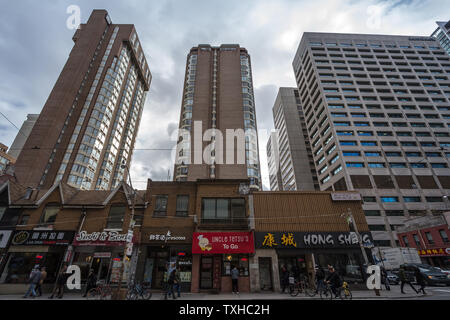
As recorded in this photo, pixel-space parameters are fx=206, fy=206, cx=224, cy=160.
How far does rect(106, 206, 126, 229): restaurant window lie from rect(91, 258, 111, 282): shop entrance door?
9.82 ft

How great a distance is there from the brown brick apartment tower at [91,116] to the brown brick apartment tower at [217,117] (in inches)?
1112

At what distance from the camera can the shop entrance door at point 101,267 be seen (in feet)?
62.4

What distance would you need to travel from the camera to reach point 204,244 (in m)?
18.6

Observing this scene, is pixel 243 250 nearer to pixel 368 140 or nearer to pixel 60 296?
pixel 60 296

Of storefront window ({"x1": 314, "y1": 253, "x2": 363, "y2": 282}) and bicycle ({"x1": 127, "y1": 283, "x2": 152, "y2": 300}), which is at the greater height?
storefront window ({"x1": 314, "y1": 253, "x2": 363, "y2": 282})

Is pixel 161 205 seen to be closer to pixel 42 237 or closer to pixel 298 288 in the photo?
pixel 42 237

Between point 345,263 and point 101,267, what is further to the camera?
point 101,267

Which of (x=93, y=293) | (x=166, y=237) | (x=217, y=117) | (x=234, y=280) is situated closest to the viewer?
(x=93, y=293)

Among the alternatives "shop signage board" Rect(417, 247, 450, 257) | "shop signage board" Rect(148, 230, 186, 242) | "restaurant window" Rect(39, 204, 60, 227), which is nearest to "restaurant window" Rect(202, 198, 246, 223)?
"shop signage board" Rect(148, 230, 186, 242)

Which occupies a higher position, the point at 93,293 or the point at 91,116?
the point at 91,116

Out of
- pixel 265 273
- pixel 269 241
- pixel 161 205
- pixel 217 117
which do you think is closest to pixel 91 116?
pixel 217 117

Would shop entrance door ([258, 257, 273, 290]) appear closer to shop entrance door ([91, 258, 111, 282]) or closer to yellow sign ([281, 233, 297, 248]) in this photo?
yellow sign ([281, 233, 297, 248])

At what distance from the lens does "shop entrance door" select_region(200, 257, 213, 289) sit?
18.3m

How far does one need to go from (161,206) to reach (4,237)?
600 inches
